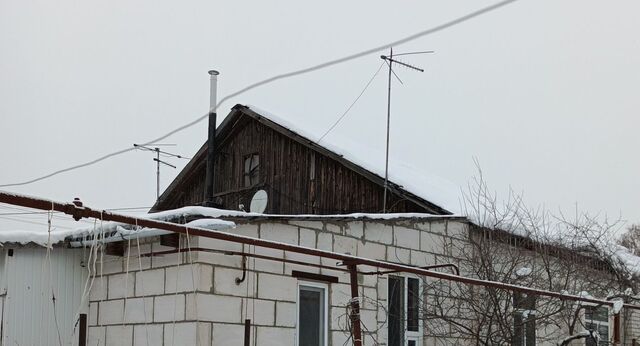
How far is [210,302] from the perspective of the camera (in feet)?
25.8

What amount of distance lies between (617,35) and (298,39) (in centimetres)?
524

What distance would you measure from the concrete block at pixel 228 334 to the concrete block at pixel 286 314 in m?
0.41

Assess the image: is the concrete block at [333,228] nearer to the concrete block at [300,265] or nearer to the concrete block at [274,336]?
the concrete block at [300,265]

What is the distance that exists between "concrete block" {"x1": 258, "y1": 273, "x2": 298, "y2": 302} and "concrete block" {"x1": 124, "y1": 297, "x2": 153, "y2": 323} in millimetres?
1144

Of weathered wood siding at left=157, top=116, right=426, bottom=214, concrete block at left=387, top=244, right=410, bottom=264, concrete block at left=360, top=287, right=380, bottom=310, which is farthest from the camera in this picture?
weathered wood siding at left=157, top=116, right=426, bottom=214

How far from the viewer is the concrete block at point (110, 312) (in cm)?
869

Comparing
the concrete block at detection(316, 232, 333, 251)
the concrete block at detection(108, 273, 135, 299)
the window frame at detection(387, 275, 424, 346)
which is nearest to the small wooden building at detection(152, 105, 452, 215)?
the window frame at detection(387, 275, 424, 346)

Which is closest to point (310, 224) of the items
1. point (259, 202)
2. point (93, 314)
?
point (93, 314)

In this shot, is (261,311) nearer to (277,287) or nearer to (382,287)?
(277,287)

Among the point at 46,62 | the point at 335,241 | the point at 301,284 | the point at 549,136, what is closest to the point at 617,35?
the point at 335,241

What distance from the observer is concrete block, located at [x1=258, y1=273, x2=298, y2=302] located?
27.7 ft

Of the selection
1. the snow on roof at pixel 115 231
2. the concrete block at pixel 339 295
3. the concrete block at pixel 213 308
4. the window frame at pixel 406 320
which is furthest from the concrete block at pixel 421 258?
the snow on roof at pixel 115 231

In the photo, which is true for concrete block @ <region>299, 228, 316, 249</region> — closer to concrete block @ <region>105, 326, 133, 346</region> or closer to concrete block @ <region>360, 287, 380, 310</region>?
concrete block @ <region>360, 287, 380, 310</region>

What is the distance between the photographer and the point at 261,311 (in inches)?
329
